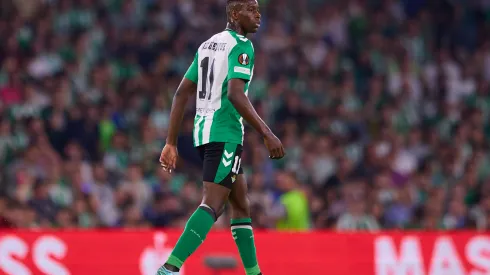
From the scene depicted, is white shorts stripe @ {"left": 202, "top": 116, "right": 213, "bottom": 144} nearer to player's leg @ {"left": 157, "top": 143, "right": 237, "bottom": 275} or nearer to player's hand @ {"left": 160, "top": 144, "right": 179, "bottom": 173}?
player's leg @ {"left": 157, "top": 143, "right": 237, "bottom": 275}

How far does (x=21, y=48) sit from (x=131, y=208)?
11.7ft

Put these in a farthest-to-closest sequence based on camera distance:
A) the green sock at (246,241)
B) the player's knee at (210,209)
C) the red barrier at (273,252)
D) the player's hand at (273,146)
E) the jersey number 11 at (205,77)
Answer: the red barrier at (273,252) → the green sock at (246,241) → the jersey number 11 at (205,77) → the player's knee at (210,209) → the player's hand at (273,146)

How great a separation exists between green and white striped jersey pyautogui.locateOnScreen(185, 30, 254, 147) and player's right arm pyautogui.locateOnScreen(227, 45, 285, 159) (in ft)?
0.09

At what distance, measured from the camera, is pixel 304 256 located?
37.4ft

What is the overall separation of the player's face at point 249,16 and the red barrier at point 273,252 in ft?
13.1

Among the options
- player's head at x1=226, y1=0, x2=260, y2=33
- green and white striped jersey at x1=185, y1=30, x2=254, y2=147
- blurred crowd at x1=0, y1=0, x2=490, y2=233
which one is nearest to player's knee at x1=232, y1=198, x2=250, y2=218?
green and white striped jersey at x1=185, y1=30, x2=254, y2=147

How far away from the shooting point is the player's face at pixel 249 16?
7.38 meters

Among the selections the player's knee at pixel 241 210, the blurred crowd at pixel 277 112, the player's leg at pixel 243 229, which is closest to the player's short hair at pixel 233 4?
the player's leg at pixel 243 229

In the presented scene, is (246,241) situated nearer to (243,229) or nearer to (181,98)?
(243,229)

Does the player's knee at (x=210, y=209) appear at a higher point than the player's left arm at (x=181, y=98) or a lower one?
lower

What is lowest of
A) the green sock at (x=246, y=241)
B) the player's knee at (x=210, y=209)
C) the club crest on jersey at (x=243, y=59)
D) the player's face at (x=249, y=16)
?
the green sock at (x=246, y=241)

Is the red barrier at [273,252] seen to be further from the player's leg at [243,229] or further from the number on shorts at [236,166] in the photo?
the number on shorts at [236,166]

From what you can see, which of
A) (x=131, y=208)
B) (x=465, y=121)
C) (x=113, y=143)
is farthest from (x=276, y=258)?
(x=465, y=121)

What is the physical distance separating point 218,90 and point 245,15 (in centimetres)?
58
